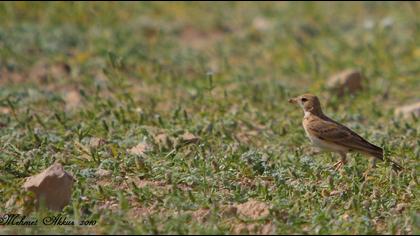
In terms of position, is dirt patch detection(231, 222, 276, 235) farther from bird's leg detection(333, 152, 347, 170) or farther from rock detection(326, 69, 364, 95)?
rock detection(326, 69, 364, 95)

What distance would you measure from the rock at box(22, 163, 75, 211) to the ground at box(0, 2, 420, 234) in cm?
10

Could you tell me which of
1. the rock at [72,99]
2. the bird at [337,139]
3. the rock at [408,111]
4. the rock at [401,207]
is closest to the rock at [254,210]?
the rock at [401,207]

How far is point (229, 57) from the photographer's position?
12.3 meters

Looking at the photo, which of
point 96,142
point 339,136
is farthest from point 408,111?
point 96,142

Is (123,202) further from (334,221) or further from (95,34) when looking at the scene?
(95,34)

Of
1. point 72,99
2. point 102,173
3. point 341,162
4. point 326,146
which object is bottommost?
point 341,162

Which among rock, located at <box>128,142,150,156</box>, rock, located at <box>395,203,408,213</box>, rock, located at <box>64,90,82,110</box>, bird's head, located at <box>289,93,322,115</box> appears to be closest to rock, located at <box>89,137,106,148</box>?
rock, located at <box>128,142,150,156</box>

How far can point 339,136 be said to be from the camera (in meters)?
7.91

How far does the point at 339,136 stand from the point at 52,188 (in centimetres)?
287

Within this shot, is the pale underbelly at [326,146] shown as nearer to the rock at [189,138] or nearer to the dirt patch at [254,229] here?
the rock at [189,138]

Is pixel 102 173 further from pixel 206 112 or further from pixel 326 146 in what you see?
pixel 206 112

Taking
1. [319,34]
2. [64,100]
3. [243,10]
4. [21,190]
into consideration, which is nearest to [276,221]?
[21,190]

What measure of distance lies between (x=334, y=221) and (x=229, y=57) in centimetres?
646

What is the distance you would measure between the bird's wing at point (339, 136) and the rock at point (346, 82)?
6.92ft
